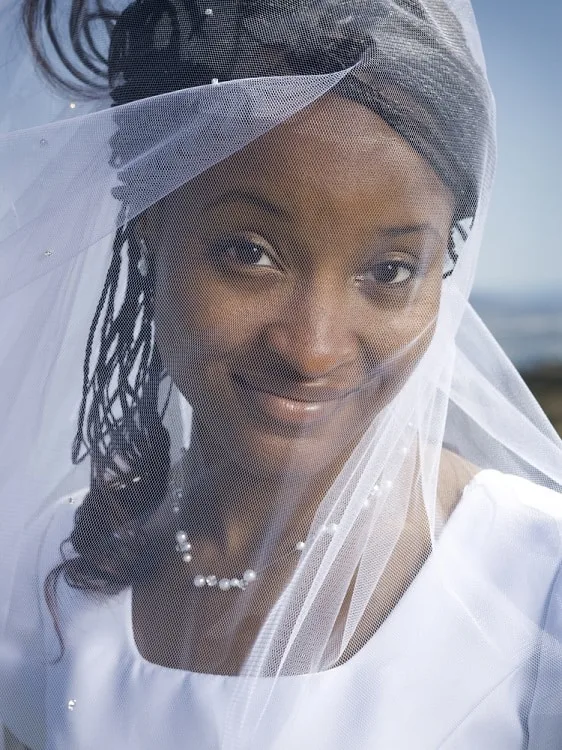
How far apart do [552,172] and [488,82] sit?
228 millimetres

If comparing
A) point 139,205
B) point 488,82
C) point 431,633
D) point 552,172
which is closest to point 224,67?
point 139,205

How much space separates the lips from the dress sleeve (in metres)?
0.37

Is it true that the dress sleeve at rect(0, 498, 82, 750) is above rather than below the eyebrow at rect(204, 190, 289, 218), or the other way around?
below

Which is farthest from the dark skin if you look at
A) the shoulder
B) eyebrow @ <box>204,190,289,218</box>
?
the shoulder

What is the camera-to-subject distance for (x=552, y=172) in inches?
46.4

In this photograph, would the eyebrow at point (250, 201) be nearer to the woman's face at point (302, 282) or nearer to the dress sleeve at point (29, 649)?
the woman's face at point (302, 282)

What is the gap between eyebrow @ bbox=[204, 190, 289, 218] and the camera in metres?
0.96

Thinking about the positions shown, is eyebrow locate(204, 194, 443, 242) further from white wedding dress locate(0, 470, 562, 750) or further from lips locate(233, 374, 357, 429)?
white wedding dress locate(0, 470, 562, 750)

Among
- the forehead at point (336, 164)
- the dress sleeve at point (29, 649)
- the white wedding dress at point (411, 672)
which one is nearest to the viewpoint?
the forehead at point (336, 164)

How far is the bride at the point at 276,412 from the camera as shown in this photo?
37.5 inches

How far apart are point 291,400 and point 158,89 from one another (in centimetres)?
41

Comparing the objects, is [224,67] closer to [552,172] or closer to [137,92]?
[137,92]

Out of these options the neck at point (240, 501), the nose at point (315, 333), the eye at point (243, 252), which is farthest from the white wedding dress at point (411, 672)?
the eye at point (243, 252)

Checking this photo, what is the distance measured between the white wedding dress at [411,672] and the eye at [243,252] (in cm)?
43
